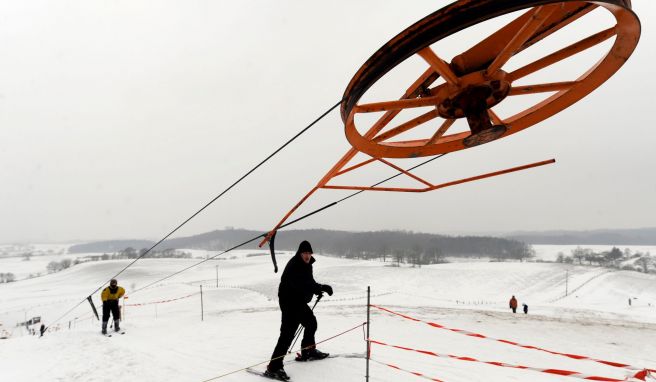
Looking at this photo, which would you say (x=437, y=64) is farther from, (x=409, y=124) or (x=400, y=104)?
(x=409, y=124)

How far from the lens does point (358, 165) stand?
523 centimetres

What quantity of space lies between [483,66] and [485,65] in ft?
0.06

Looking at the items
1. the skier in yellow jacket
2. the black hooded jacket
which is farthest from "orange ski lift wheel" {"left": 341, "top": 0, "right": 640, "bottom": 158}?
the skier in yellow jacket

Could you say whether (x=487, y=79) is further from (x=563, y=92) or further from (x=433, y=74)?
(x=563, y=92)

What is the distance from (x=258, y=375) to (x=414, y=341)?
13.2 ft

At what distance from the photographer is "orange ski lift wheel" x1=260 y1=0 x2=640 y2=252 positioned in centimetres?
234

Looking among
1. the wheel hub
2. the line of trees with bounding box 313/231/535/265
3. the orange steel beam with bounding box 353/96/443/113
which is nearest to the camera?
the wheel hub

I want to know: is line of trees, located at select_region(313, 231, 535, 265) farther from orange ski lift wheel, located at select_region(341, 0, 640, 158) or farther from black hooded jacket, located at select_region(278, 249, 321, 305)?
orange ski lift wheel, located at select_region(341, 0, 640, 158)

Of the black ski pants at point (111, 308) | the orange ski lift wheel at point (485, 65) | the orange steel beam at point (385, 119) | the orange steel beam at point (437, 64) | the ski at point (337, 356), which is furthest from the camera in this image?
the black ski pants at point (111, 308)

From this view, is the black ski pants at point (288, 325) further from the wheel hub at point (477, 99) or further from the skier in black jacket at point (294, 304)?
the wheel hub at point (477, 99)

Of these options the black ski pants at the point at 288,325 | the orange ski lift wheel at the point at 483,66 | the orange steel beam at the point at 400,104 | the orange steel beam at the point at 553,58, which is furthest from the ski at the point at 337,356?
the orange steel beam at the point at 553,58

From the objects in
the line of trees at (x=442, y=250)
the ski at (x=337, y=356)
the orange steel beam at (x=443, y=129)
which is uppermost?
the orange steel beam at (x=443, y=129)

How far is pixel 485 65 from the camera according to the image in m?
3.05

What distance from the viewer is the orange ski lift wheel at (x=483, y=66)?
234 centimetres
